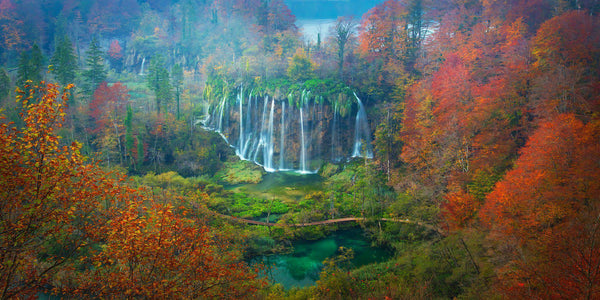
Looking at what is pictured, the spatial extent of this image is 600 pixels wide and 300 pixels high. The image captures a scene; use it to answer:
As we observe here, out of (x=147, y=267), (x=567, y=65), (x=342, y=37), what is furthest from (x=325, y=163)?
(x=147, y=267)

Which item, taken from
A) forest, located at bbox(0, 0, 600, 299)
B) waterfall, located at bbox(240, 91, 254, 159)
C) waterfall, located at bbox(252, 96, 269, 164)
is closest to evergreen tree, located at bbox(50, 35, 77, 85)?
forest, located at bbox(0, 0, 600, 299)

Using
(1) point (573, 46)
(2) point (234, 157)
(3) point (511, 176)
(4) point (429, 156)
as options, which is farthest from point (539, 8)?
(2) point (234, 157)

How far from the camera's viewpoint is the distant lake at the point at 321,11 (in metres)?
53.5

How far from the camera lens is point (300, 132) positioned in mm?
36438

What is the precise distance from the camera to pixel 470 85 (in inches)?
904

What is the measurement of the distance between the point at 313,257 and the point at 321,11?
5195cm

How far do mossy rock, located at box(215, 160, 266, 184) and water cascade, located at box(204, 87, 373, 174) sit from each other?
2129mm

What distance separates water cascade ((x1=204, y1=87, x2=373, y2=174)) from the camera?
3491 cm

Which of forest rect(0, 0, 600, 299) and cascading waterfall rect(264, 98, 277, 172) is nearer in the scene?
forest rect(0, 0, 600, 299)

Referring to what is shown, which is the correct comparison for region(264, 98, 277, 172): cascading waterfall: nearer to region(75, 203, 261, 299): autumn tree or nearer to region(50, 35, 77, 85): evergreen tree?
region(50, 35, 77, 85): evergreen tree

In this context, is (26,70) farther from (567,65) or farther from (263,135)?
(567,65)

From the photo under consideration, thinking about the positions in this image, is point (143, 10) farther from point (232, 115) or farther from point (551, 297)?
point (551, 297)

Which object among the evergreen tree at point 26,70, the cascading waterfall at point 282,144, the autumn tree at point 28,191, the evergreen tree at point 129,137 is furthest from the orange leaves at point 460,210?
the evergreen tree at point 26,70

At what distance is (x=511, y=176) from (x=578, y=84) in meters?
7.60
